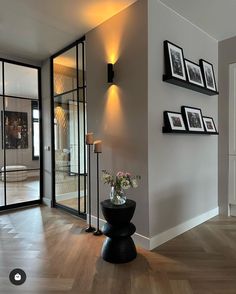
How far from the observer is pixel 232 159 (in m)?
3.81

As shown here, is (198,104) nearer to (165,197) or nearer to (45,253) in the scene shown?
(165,197)

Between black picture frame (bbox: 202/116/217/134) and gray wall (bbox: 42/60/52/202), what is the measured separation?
2.89 m

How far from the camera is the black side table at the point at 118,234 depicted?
2414 mm

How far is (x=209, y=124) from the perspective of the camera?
3646 millimetres

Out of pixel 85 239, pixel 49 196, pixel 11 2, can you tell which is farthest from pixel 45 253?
pixel 11 2

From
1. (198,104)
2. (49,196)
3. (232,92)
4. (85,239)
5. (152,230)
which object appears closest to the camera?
(152,230)

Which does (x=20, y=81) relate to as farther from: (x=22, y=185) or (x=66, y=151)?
(x=22, y=185)

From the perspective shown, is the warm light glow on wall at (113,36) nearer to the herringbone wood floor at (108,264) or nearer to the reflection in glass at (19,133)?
the reflection in glass at (19,133)

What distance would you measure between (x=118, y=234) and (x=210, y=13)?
3017 millimetres

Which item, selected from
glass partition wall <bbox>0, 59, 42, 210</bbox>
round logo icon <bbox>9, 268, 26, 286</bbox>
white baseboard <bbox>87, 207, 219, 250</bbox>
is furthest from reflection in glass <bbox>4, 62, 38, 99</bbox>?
round logo icon <bbox>9, 268, 26, 286</bbox>

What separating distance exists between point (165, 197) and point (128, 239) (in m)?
0.73

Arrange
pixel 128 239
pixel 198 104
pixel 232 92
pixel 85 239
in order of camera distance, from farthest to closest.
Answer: pixel 232 92 < pixel 198 104 < pixel 85 239 < pixel 128 239

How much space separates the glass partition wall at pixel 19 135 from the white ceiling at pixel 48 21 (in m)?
0.58

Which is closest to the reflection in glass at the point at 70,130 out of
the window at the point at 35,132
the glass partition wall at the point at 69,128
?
the glass partition wall at the point at 69,128
